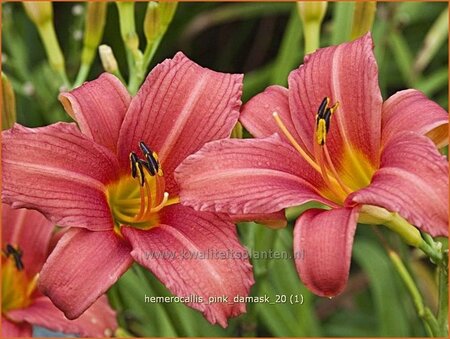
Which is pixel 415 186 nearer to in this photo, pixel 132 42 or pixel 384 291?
pixel 132 42

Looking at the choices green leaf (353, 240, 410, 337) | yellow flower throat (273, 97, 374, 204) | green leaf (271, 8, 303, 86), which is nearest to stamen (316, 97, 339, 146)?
yellow flower throat (273, 97, 374, 204)

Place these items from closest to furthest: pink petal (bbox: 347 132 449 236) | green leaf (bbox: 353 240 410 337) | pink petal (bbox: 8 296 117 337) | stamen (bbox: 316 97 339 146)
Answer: pink petal (bbox: 347 132 449 236) → stamen (bbox: 316 97 339 146) → pink petal (bbox: 8 296 117 337) → green leaf (bbox: 353 240 410 337)

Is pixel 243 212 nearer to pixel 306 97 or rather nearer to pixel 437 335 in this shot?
pixel 306 97

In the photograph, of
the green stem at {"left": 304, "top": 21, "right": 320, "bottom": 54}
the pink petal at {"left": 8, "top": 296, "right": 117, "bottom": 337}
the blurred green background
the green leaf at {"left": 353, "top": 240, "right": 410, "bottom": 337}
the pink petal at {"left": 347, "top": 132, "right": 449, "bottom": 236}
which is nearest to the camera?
the pink petal at {"left": 347, "top": 132, "right": 449, "bottom": 236}

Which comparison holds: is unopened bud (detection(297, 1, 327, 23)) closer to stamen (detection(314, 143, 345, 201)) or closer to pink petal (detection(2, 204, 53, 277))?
stamen (detection(314, 143, 345, 201))

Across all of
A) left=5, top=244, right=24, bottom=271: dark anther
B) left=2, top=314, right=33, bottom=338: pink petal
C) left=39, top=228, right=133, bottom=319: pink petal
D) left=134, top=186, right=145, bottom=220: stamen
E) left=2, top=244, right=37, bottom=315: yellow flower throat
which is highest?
left=134, top=186, right=145, bottom=220: stamen

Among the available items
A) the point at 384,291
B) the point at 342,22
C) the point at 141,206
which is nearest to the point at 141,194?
the point at 141,206

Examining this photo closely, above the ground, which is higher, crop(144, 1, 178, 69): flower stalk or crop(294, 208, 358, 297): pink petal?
crop(144, 1, 178, 69): flower stalk
